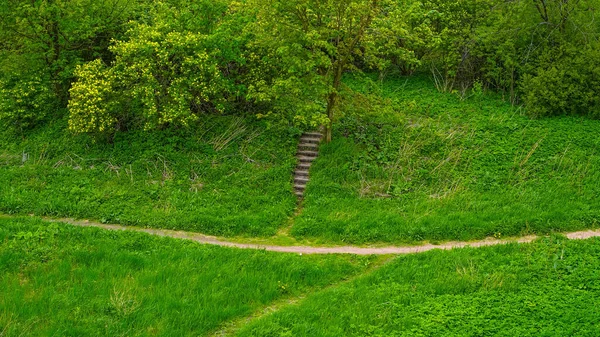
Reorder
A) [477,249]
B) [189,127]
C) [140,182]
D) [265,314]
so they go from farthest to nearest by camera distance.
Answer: [189,127] < [140,182] < [477,249] < [265,314]

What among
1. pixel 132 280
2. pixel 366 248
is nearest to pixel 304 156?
pixel 366 248

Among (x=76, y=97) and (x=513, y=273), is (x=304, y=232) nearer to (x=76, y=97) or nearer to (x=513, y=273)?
(x=513, y=273)

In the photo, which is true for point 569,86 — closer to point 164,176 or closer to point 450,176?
point 450,176

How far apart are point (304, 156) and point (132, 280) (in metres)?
8.86

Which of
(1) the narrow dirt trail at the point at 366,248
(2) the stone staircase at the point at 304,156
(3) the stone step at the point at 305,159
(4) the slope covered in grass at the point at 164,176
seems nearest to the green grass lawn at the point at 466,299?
(1) the narrow dirt trail at the point at 366,248

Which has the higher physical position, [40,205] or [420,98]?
[420,98]

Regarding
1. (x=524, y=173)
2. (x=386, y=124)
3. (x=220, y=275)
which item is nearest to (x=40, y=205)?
(x=220, y=275)

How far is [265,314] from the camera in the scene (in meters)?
13.0

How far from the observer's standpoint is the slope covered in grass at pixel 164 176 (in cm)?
1778

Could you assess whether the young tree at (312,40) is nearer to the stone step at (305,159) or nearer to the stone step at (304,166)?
the stone step at (305,159)

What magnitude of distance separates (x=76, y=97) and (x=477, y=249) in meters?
15.3

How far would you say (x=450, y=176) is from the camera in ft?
63.0

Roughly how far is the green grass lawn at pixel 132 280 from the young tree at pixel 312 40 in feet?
19.6

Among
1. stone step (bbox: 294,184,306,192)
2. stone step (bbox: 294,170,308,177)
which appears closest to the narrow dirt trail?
stone step (bbox: 294,184,306,192)
